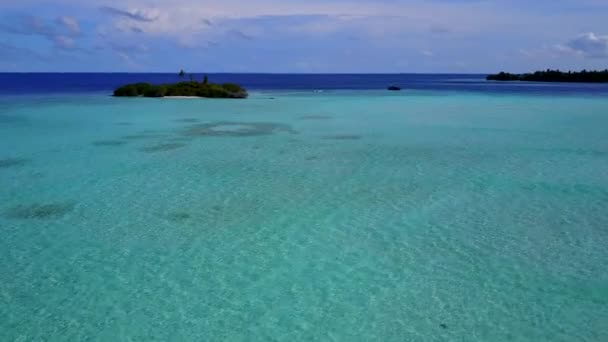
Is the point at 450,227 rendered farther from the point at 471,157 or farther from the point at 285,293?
the point at 471,157

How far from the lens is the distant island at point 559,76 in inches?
5187

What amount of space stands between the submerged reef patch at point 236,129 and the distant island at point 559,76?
122406 mm

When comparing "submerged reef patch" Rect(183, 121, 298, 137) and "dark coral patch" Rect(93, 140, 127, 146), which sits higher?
"submerged reef patch" Rect(183, 121, 298, 137)

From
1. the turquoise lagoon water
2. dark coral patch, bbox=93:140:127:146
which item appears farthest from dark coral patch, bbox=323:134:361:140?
dark coral patch, bbox=93:140:127:146

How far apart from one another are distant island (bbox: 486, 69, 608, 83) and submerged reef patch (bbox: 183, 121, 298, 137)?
122406 mm

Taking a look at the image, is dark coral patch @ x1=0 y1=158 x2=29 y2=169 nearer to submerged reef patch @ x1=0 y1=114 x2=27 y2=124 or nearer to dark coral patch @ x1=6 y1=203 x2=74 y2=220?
dark coral patch @ x1=6 y1=203 x2=74 y2=220

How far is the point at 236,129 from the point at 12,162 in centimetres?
1321

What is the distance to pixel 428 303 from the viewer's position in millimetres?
9422

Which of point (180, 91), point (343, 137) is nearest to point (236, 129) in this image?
point (343, 137)

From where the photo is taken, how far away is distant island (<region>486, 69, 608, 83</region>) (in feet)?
432

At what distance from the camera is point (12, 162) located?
22062mm

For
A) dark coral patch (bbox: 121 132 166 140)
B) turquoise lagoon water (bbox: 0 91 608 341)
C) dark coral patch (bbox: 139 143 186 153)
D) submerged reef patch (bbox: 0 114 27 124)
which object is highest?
submerged reef patch (bbox: 0 114 27 124)

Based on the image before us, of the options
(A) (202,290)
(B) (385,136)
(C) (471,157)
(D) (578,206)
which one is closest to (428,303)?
(A) (202,290)

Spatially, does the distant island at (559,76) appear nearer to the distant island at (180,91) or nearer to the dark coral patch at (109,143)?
the distant island at (180,91)
